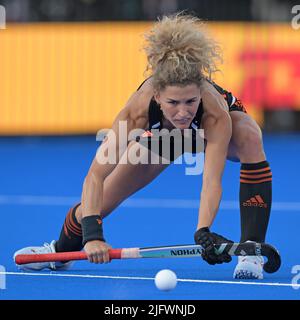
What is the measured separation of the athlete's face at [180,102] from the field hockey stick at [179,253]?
776mm

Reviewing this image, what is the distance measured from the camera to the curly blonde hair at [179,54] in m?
5.78

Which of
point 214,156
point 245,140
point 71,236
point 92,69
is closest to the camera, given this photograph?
point 214,156

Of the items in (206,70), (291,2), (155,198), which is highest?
(291,2)

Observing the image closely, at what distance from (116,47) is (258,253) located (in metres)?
9.55

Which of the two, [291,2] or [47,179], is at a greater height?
[291,2]

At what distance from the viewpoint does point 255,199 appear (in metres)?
6.38

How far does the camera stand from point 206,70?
597 centimetres

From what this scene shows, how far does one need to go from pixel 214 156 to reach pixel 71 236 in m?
1.30

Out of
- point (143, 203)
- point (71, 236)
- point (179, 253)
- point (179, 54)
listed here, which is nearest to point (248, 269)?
point (179, 253)

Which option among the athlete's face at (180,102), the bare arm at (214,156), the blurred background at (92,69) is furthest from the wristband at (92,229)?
the blurred background at (92,69)

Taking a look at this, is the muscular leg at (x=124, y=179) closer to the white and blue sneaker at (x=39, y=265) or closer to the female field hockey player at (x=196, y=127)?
the female field hockey player at (x=196, y=127)

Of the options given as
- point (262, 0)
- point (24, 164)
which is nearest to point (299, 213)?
point (24, 164)

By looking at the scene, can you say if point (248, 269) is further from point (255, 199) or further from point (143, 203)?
point (143, 203)
